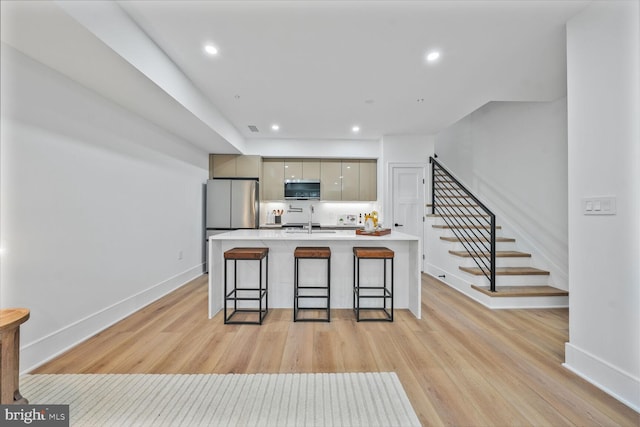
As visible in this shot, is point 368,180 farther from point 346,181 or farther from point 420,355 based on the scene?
point 420,355

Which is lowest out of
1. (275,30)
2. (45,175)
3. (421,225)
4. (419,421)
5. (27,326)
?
(419,421)

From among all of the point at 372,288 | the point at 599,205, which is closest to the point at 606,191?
the point at 599,205

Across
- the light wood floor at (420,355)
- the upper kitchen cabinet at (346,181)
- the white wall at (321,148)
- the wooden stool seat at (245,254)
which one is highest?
the white wall at (321,148)

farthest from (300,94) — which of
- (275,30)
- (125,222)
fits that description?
(125,222)

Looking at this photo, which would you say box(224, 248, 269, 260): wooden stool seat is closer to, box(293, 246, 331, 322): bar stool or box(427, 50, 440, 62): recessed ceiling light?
box(293, 246, 331, 322): bar stool

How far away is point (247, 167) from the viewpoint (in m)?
5.42

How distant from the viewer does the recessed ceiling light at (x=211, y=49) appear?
2406 millimetres

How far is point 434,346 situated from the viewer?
7.59 ft

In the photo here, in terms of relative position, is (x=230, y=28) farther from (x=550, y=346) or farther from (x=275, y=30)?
(x=550, y=346)

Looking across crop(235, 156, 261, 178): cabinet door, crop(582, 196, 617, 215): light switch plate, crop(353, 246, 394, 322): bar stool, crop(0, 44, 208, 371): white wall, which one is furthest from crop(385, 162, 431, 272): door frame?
crop(0, 44, 208, 371): white wall

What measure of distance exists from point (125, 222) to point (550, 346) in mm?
4334

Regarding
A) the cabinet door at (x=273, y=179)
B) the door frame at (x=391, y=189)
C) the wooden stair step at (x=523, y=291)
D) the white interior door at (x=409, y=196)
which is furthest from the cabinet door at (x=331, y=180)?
the wooden stair step at (x=523, y=291)

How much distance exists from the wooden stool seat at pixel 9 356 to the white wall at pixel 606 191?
3.37 meters

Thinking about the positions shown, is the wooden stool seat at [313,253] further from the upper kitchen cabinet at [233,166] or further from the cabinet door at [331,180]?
the upper kitchen cabinet at [233,166]
